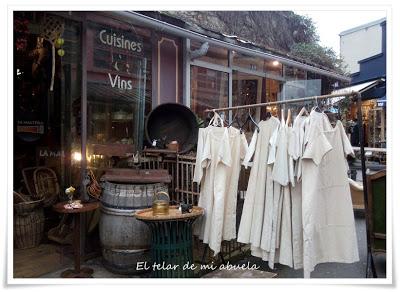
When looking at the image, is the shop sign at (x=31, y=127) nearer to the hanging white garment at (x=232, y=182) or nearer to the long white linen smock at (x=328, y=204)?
the hanging white garment at (x=232, y=182)

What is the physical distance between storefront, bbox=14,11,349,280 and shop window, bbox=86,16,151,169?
13 millimetres

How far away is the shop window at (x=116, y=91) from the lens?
4895mm

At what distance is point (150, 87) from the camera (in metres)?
5.55

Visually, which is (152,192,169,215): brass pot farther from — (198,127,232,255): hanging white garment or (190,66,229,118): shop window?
(190,66,229,118): shop window

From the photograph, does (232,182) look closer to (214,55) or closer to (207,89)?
(207,89)

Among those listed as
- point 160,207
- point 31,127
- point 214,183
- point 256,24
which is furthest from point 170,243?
point 256,24

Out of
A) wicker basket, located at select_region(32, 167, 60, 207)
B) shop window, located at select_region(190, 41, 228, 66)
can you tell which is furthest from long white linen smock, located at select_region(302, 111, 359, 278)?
wicker basket, located at select_region(32, 167, 60, 207)

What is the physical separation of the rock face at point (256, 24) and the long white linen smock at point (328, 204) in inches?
118

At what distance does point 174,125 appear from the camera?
5.57 m

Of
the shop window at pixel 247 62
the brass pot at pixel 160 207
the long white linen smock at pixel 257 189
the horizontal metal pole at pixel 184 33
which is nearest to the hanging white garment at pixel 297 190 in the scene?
the long white linen smock at pixel 257 189

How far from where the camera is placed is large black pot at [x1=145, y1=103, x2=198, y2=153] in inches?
213
